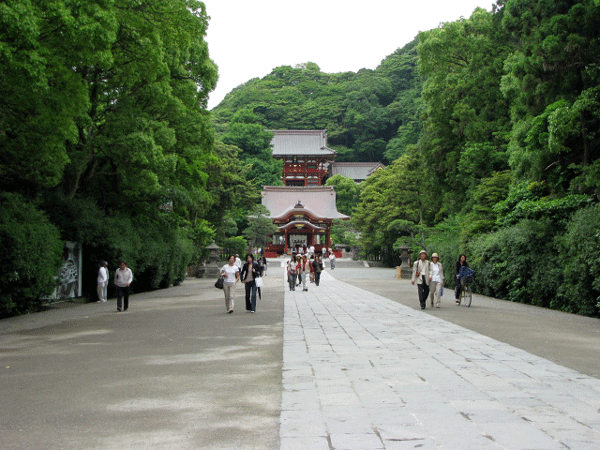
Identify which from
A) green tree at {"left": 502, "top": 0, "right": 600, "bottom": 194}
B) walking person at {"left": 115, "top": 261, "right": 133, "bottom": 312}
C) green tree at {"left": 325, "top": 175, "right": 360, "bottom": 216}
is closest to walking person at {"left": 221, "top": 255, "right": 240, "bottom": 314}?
A: walking person at {"left": 115, "top": 261, "right": 133, "bottom": 312}

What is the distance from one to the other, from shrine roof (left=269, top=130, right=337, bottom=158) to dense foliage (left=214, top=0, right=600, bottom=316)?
26.7 metres

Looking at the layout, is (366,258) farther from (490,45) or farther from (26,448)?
(26,448)

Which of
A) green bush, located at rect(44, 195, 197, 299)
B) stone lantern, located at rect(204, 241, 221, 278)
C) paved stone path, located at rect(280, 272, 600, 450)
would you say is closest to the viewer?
paved stone path, located at rect(280, 272, 600, 450)

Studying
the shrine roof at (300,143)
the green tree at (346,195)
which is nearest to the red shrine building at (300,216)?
the green tree at (346,195)

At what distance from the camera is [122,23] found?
13953mm

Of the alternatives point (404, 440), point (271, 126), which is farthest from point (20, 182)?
point (271, 126)

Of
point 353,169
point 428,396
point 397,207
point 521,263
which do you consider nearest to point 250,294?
point 521,263

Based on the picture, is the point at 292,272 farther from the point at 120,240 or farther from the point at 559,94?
the point at 559,94

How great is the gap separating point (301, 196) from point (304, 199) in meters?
0.76

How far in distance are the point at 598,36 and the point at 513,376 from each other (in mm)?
12133

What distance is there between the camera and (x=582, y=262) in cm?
1265

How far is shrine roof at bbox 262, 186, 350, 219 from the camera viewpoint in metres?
61.7

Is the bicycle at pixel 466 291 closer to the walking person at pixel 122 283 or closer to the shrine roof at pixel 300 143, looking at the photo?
the walking person at pixel 122 283

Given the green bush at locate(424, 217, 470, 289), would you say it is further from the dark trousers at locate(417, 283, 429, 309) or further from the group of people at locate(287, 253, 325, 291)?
the dark trousers at locate(417, 283, 429, 309)
